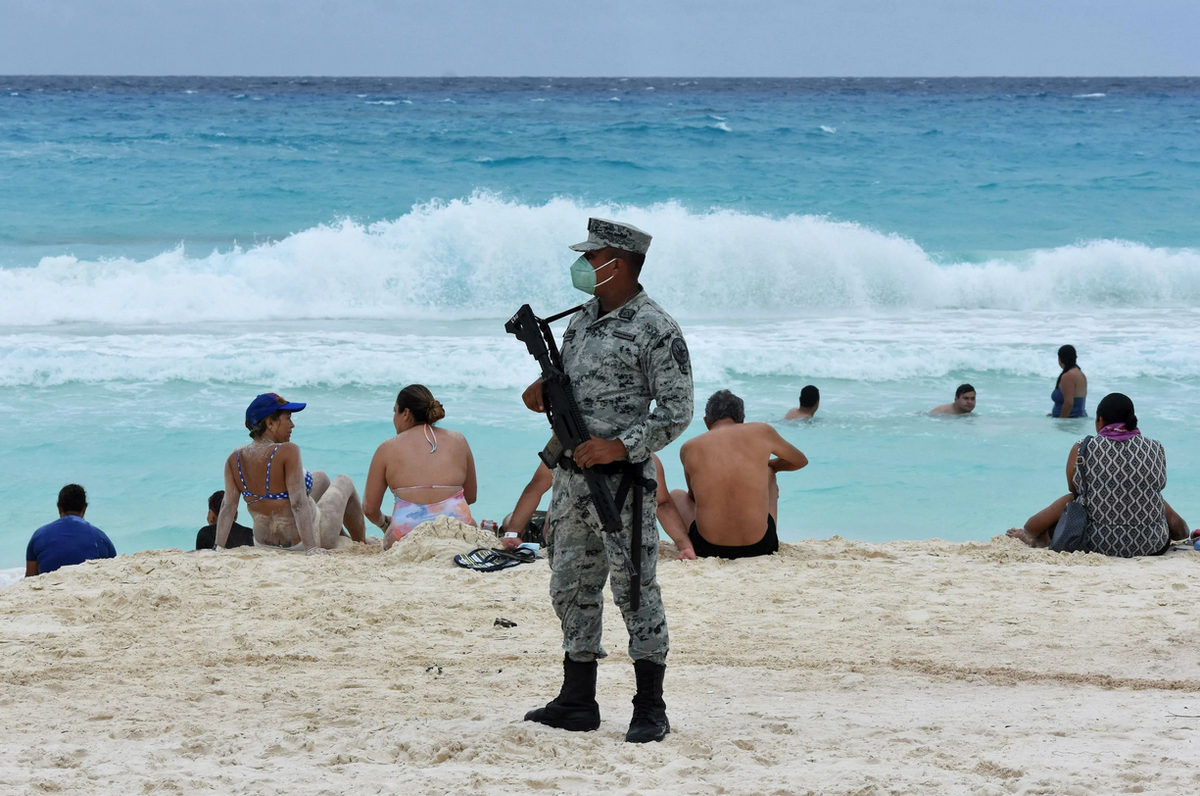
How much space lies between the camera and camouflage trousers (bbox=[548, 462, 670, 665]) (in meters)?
3.58

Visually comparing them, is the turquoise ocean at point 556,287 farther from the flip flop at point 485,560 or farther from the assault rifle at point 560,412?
the assault rifle at point 560,412

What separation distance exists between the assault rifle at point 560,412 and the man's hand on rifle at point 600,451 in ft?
0.15

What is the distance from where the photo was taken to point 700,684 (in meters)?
4.44

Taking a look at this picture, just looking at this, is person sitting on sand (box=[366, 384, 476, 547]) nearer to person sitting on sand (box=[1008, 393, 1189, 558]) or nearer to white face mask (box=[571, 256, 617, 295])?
white face mask (box=[571, 256, 617, 295])

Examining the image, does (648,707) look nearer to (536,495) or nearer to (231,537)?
(536,495)

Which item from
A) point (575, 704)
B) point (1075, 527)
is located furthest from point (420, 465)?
point (1075, 527)

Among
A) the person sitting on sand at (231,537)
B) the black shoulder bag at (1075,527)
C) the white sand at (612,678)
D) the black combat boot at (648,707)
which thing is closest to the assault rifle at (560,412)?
the black combat boot at (648,707)

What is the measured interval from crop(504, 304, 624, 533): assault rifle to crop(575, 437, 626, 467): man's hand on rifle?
5 cm

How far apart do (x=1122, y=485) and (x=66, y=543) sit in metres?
6.08

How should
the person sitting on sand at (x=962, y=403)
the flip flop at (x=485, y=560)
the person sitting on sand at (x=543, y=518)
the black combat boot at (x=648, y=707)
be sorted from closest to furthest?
the black combat boot at (x=648, y=707)
the flip flop at (x=485, y=560)
the person sitting on sand at (x=543, y=518)
the person sitting on sand at (x=962, y=403)

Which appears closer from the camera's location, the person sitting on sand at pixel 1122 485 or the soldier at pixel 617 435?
the soldier at pixel 617 435

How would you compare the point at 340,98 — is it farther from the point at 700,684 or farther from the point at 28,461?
the point at 700,684

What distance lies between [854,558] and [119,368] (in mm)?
9084

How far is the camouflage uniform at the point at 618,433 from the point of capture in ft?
11.6
